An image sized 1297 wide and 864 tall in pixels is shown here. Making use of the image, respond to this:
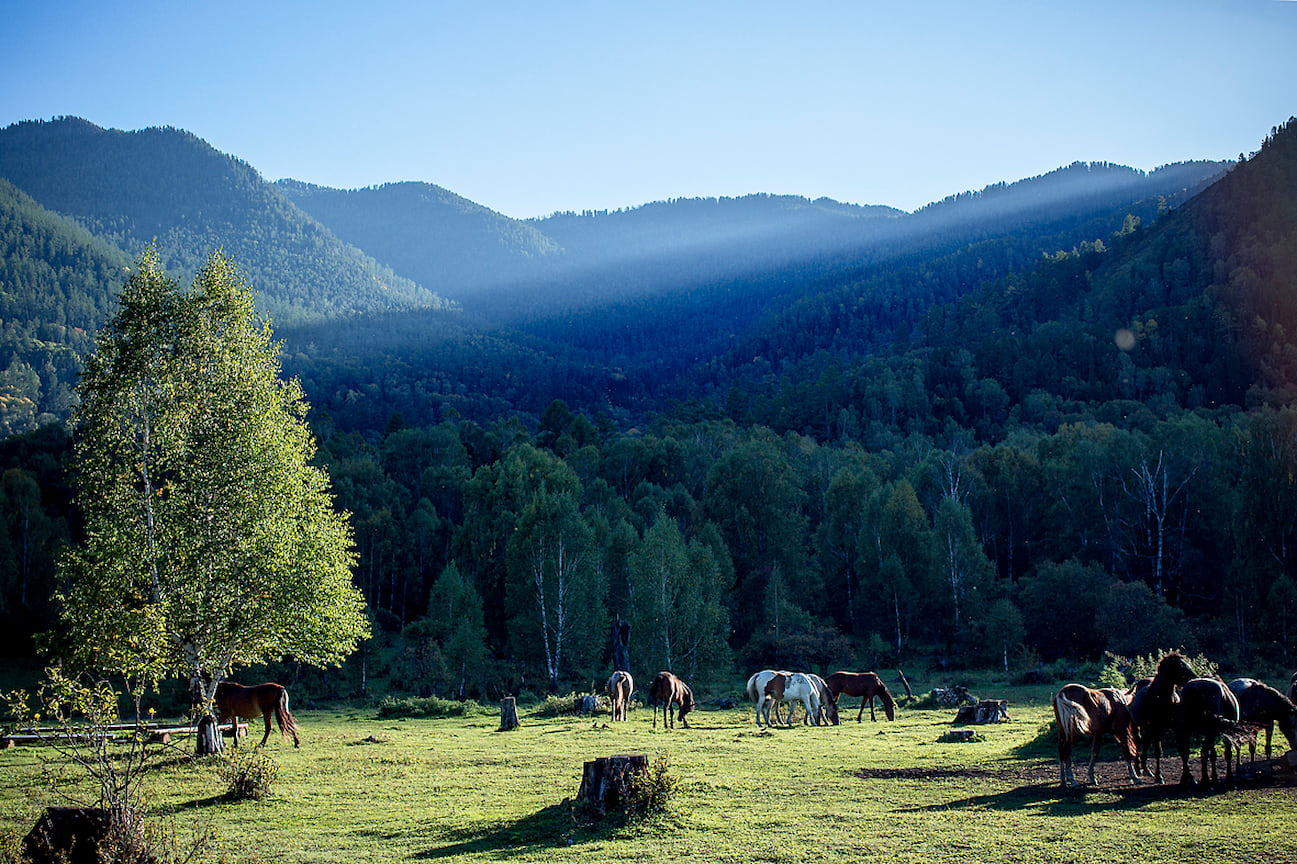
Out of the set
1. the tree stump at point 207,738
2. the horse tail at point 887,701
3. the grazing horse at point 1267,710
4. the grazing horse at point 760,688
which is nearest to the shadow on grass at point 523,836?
the tree stump at point 207,738

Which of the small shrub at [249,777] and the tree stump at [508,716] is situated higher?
the small shrub at [249,777]

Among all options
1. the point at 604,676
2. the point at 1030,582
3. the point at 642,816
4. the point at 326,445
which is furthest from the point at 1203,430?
the point at 326,445

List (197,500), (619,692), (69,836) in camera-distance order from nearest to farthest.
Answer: (69,836) → (197,500) → (619,692)

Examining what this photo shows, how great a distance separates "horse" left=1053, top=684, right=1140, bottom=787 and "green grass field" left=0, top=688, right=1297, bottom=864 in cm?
49

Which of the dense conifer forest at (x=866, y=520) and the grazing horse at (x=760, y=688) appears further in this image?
the dense conifer forest at (x=866, y=520)

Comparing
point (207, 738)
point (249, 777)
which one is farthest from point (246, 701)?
point (249, 777)

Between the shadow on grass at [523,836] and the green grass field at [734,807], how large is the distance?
0.11 feet

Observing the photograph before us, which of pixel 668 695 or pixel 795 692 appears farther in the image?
pixel 795 692

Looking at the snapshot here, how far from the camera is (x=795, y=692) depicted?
88.8 ft

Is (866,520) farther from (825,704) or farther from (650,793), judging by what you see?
(650,793)

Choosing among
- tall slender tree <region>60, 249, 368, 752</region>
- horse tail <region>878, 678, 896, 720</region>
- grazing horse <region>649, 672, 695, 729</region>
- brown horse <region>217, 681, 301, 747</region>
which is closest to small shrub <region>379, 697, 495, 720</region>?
grazing horse <region>649, 672, 695, 729</region>

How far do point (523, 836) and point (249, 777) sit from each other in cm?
630

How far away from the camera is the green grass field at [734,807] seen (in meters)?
11.0

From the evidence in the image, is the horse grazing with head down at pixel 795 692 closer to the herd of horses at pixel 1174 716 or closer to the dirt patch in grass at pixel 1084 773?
the dirt patch in grass at pixel 1084 773
